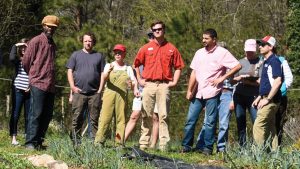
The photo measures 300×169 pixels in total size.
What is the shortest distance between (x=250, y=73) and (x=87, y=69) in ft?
7.29

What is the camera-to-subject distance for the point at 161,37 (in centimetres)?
866

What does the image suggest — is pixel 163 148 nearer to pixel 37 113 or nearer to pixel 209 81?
pixel 209 81

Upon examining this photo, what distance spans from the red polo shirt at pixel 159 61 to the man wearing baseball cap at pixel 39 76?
4.61 ft

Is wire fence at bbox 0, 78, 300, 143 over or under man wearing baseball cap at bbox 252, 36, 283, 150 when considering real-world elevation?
under

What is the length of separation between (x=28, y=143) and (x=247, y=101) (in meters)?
3.04

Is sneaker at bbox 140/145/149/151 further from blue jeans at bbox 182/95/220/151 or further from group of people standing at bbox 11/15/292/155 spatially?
blue jeans at bbox 182/95/220/151

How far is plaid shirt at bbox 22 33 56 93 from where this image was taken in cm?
779

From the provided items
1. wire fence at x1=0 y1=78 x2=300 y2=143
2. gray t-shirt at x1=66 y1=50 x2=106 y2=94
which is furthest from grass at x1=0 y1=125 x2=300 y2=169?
wire fence at x1=0 y1=78 x2=300 y2=143

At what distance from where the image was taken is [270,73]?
24.7 ft

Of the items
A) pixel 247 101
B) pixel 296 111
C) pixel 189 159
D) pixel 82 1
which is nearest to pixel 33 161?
pixel 189 159

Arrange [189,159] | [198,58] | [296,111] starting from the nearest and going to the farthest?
1. [189,159]
2. [198,58]
3. [296,111]

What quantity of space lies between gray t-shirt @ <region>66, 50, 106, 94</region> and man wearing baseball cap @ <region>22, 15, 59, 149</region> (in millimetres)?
741

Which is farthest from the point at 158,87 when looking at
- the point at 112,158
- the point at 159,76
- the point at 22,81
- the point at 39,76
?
the point at 112,158

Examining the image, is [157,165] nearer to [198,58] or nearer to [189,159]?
[189,159]
